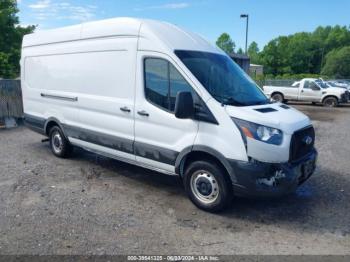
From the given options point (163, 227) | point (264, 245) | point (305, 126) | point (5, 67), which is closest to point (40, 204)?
point (163, 227)

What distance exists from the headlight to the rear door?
678mm

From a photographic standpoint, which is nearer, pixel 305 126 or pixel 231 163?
pixel 231 163

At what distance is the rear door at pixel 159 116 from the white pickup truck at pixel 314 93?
18.1 metres

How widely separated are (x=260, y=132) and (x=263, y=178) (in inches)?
23.0

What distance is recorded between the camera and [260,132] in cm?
416

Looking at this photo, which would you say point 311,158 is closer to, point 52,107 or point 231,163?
point 231,163

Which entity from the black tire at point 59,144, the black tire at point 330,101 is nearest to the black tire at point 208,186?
the black tire at point 59,144

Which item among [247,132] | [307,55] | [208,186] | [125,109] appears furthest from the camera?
[307,55]

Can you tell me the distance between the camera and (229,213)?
183 inches

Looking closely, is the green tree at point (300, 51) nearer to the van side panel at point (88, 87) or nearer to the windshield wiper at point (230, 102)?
the van side panel at point (88, 87)

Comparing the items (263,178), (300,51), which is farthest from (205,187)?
(300,51)

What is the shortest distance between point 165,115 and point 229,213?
1.65 m

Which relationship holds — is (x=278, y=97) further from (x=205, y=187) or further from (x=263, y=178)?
(x=263, y=178)

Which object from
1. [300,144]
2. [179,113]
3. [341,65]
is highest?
[341,65]
